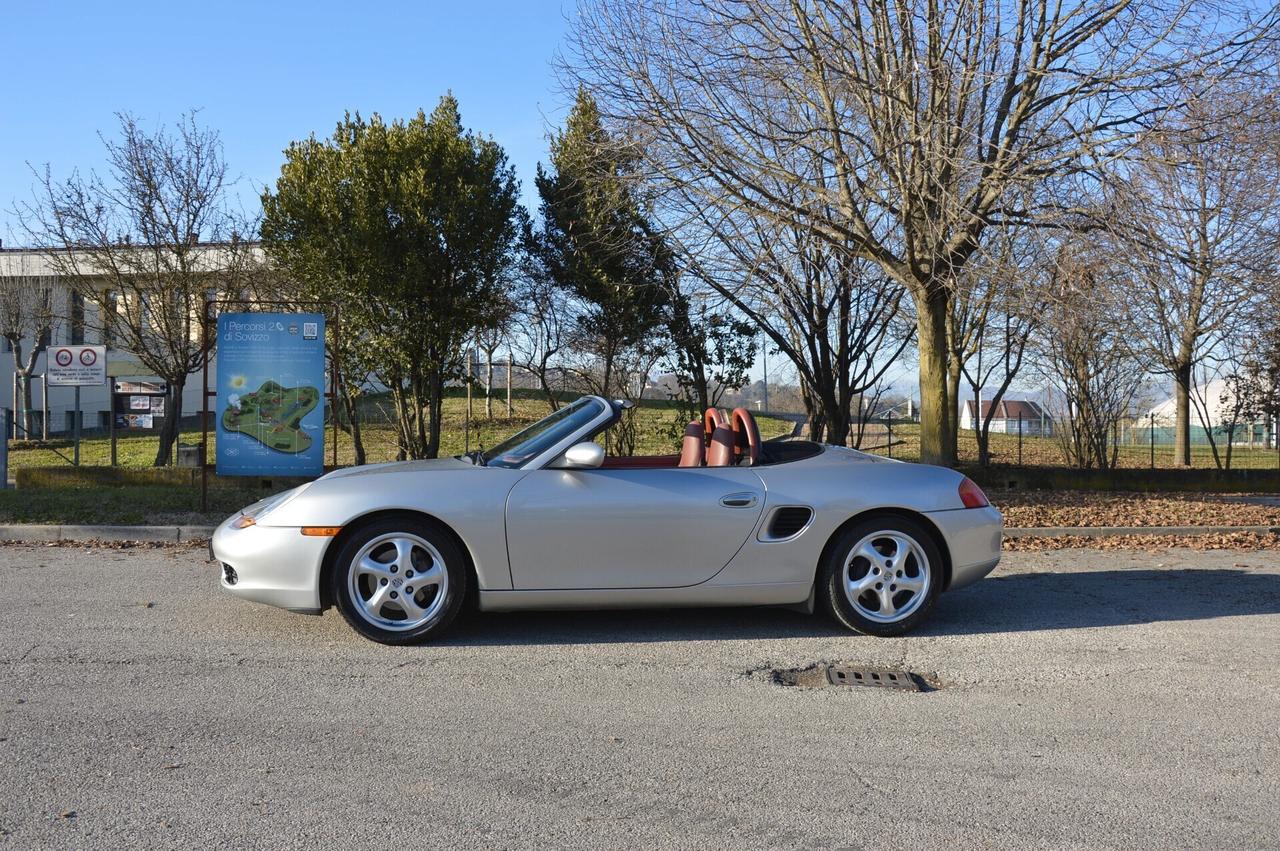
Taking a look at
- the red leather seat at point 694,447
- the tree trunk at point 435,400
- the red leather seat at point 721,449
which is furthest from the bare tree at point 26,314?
the red leather seat at point 721,449

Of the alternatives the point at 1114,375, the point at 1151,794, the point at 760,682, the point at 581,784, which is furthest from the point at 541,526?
the point at 1114,375

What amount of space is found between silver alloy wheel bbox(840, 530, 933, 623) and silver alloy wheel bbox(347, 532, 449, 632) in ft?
7.39

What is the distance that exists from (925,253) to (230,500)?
332 inches

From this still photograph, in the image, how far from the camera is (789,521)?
5887mm

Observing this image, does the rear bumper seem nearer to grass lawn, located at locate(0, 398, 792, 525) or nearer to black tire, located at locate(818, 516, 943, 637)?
black tire, located at locate(818, 516, 943, 637)

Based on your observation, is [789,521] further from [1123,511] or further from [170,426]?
[170,426]

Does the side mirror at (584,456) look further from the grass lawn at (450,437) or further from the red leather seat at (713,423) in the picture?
the grass lawn at (450,437)

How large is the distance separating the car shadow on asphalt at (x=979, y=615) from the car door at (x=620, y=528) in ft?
1.43

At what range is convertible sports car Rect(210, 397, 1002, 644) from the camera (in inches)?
221

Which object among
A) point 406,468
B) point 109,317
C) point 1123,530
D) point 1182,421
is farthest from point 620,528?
point 1182,421

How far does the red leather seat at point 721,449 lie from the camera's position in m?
6.08

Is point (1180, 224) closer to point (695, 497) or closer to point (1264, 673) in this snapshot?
point (1264, 673)

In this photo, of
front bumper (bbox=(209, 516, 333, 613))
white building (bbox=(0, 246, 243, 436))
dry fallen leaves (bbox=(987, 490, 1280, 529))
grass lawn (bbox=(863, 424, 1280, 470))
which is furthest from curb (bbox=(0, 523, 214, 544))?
white building (bbox=(0, 246, 243, 436))

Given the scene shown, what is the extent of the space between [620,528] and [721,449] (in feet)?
2.75
